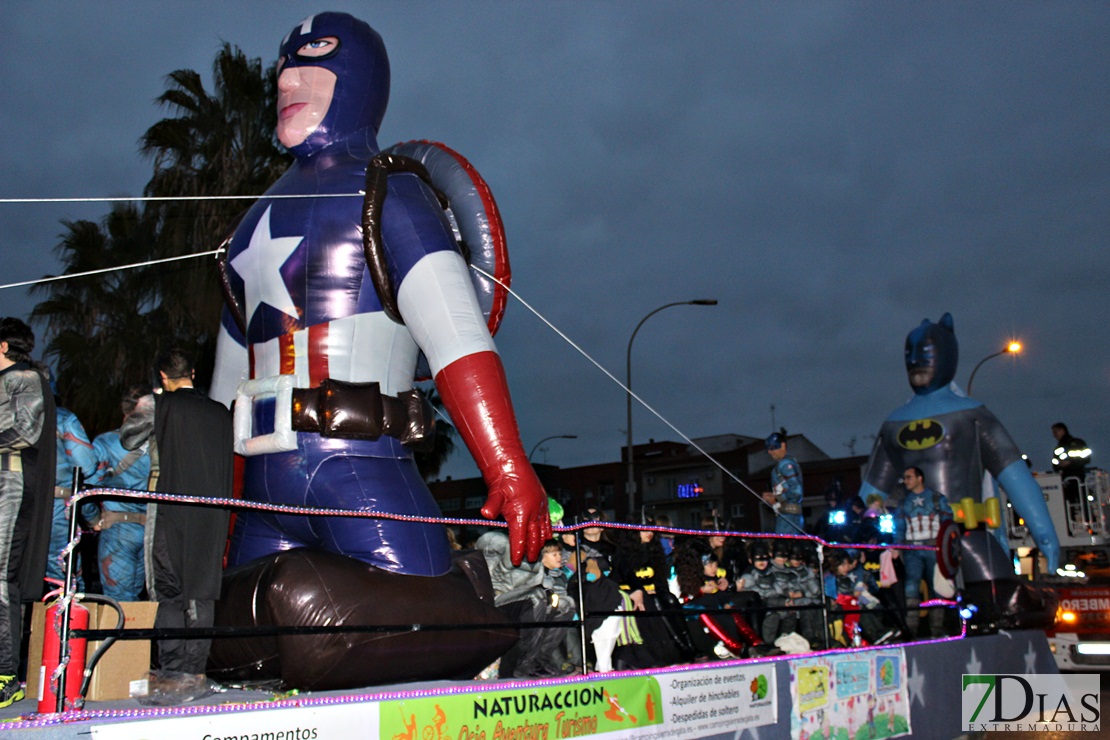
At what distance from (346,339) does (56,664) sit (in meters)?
1.92

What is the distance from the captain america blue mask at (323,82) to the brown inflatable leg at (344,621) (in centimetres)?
203

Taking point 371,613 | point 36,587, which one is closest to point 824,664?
point 371,613

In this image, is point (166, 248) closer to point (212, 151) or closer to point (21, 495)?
point (212, 151)

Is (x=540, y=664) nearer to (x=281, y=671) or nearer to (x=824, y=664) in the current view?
(x=824, y=664)

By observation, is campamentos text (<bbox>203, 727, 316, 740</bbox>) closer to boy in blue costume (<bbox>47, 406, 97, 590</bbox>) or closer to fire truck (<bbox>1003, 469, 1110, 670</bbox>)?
boy in blue costume (<bbox>47, 406, 97, 590</bbox>)

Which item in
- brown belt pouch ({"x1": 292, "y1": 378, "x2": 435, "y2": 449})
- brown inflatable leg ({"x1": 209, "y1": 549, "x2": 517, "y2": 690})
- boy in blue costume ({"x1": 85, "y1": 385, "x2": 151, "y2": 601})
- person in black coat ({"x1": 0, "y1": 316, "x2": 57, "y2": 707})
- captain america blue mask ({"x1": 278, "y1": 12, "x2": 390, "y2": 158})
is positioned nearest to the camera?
person in black coat ({"x1": 0, "y1": 316, "x2": 57, "y2": 707})

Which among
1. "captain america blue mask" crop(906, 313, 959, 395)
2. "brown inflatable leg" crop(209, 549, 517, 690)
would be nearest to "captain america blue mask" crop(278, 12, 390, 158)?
"brown inflatable leg" crop(209, 549, 517, 690)

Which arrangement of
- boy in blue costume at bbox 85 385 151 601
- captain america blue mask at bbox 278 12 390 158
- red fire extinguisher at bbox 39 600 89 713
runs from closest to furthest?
red fire extinguisher at bbox 39 600 89 713, boy in blue costume at bbox 85 385 151 601, captain america blue mask at bbox 278 12 390 158

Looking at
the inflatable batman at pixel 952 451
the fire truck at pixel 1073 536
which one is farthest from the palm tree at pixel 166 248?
the fire truck at pixel 1073 536

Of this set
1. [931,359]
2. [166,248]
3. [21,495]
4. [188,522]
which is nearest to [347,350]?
[188,522]

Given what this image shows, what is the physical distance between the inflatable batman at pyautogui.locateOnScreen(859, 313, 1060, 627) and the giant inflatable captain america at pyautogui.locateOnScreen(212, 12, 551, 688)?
226 inches

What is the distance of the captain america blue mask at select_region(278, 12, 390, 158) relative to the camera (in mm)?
4801

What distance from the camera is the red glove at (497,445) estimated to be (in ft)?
13.2

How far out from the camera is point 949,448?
9.41 meters
